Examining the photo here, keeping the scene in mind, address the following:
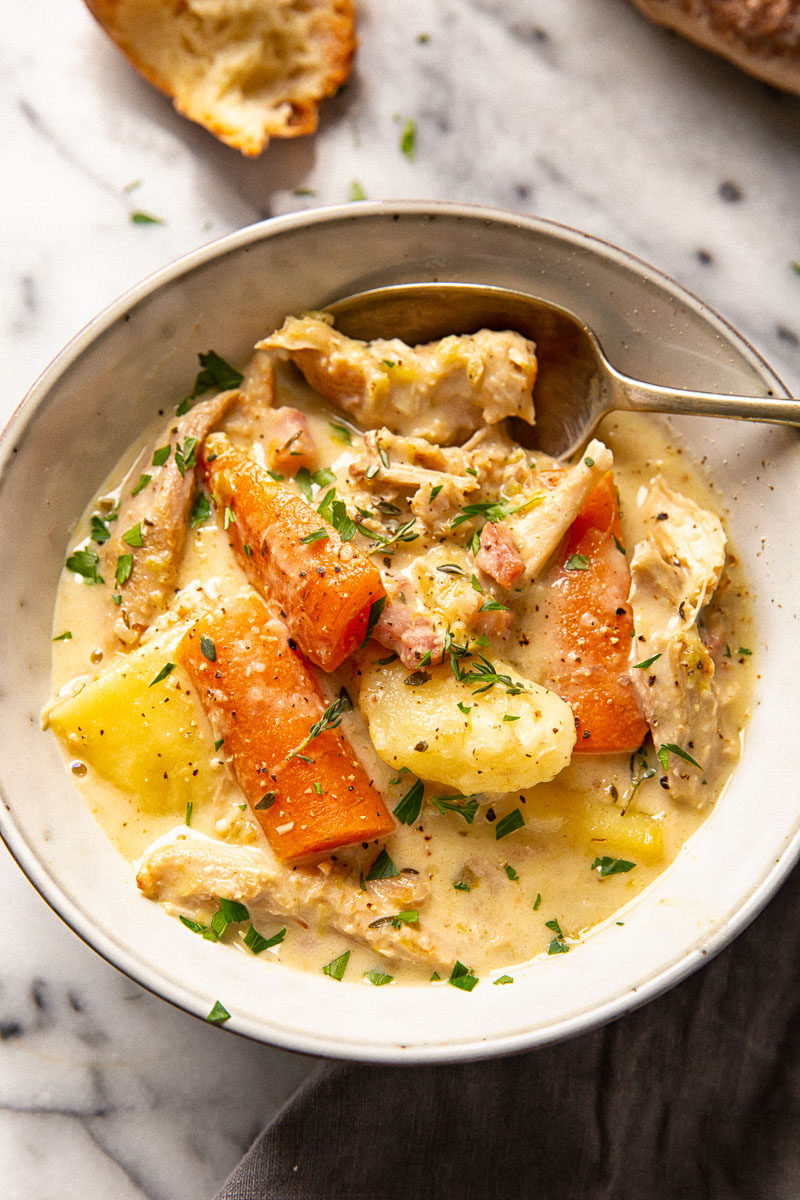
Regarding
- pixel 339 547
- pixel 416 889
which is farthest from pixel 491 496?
pixel 416 889

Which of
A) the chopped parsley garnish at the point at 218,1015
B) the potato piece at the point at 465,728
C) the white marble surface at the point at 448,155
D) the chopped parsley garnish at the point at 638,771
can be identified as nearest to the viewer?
the chopped parsley garnish at the point at 218,1015

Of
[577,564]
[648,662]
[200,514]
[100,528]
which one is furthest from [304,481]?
[648,662]

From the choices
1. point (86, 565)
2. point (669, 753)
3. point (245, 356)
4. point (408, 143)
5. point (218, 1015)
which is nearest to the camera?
point (218, 1015)

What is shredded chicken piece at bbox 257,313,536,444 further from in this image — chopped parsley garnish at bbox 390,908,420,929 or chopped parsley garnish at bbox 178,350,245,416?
chopped parsley garnish at bbox 390,908,420,929

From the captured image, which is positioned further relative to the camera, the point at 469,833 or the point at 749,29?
the point at 749,29

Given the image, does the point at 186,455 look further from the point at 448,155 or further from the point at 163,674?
the point at 448,155

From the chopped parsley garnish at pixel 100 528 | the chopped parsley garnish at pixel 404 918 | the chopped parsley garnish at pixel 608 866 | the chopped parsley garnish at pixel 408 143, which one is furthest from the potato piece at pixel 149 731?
the chopped parsley garnish at pixel 408 143

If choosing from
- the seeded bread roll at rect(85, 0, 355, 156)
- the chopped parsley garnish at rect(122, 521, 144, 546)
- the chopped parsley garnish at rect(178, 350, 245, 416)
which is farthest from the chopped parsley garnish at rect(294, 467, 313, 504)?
the seeded bread roll at rect(85, 0, 355, 156)

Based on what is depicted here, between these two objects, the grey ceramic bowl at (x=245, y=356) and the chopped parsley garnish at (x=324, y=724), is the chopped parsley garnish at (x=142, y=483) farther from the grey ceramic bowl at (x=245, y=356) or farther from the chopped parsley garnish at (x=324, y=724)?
the chopped parsley garnish at (x=324, y=724)
